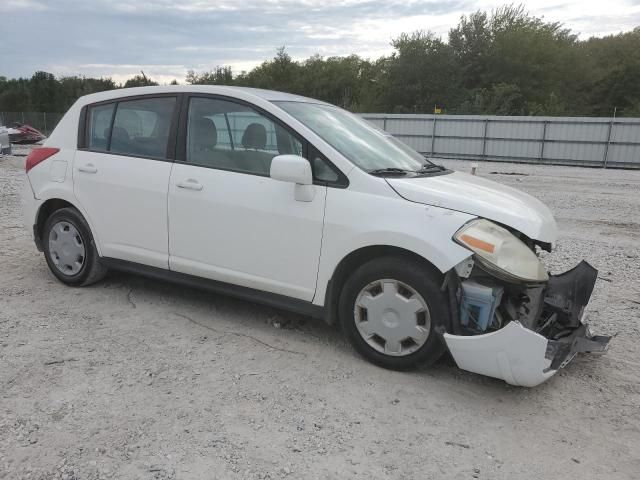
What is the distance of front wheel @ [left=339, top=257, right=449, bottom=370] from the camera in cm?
321

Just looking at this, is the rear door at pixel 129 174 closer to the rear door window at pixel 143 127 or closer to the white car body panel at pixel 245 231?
the rear door window at pixel 143 127

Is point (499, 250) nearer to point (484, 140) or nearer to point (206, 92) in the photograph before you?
point (206, 92)

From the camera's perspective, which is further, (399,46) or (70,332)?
(399,46)

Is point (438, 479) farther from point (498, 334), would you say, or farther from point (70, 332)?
point (70, 332)

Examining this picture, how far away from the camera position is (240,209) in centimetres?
377

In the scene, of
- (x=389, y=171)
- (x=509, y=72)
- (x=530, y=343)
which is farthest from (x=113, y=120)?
(x=509, y=72)

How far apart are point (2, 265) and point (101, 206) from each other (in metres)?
2.03

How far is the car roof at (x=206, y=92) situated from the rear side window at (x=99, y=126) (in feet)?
0.29

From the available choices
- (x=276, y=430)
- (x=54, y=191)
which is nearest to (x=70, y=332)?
(x=54, y=191)

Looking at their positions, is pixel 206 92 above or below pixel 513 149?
below

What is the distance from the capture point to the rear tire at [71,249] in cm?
471

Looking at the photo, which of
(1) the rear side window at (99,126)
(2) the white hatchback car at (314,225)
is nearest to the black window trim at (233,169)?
(2) the white hatchback car at (314,225)

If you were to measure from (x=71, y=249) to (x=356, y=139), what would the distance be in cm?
282

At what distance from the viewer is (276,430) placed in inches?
111
